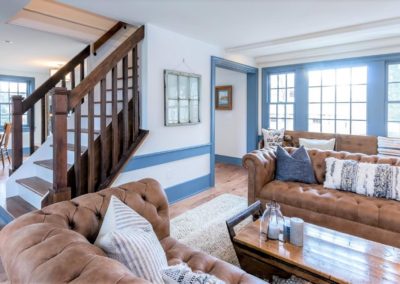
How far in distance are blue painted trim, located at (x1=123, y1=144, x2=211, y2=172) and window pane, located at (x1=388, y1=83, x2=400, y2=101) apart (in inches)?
124

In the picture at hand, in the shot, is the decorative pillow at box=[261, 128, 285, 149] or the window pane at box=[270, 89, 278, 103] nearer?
the decorative pillow at box=[261, 128, 285, 149]

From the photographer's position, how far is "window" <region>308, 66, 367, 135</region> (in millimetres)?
4738

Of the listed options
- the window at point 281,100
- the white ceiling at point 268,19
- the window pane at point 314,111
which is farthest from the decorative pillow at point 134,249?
the window at point 281,100

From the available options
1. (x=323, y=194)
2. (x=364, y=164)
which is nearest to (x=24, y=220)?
(x=323, y=194)

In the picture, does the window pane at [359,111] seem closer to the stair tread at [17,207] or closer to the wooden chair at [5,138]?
the stair tread at [17,207]

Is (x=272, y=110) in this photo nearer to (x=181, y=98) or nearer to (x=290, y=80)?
(x=290, y=80)

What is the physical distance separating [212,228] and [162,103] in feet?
5.60

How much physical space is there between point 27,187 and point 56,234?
7.48ft

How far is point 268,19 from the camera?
322 cm

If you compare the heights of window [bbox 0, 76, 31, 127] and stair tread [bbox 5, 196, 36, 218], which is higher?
window [bbox 0, 76, 31, 127]

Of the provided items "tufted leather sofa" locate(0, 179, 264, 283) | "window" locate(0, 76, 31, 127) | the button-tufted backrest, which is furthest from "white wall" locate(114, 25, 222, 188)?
"window" locate(0, 76, 31, 127)

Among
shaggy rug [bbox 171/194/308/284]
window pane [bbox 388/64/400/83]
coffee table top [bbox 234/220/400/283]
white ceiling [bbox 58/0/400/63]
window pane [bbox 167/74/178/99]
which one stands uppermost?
white ceiling [bbox 58/0/400/63]

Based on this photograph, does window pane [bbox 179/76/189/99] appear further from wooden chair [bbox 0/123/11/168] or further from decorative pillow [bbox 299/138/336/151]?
wooden chair [bbox 0/123/11/168]

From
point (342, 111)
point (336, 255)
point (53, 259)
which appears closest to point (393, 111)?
point (342, 111)
